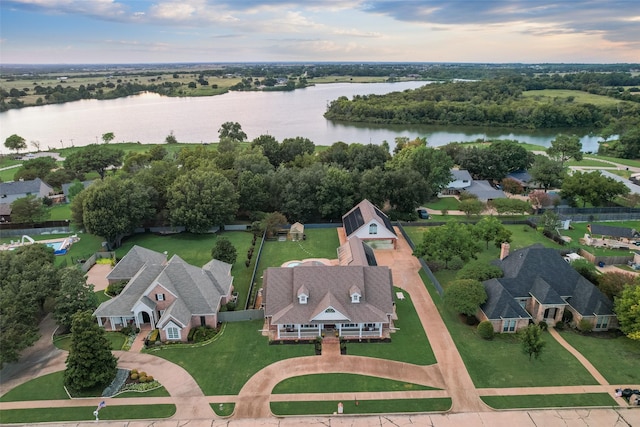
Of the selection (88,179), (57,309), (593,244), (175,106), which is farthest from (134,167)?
(175,106)

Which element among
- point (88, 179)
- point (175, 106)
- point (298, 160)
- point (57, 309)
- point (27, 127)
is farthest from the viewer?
point (175, 106)

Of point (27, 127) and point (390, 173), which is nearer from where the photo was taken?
point (390, 173)

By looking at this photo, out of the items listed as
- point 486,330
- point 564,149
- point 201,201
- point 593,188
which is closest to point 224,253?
point 201,201

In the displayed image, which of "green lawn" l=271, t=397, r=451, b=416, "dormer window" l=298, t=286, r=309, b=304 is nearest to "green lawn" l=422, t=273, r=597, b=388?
"green lawn" l=271, t=397, r=451, b=416

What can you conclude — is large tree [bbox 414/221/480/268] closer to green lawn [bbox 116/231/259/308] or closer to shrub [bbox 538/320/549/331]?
shrub [bbox 538/320/549/331]

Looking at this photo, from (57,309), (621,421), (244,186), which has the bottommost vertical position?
(621,421)

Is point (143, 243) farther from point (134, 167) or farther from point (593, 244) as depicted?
point (593, 244)

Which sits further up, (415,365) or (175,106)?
(175,106)

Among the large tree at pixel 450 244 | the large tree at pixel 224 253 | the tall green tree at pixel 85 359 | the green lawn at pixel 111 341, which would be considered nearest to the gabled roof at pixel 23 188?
the large tree at pixel 224 253

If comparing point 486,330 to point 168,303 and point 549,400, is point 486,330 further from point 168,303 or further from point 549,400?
point 168,303
